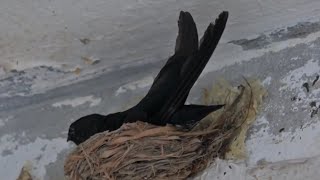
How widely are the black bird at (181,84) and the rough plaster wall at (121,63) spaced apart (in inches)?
3.6

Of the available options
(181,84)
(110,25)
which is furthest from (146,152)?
(110,25)

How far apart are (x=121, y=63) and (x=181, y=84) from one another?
25cm

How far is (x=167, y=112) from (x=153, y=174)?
125mm

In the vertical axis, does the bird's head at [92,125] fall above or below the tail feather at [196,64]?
below

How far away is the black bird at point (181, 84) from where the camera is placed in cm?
141

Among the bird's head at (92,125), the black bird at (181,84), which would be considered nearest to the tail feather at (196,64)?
the black bird at (181,84)

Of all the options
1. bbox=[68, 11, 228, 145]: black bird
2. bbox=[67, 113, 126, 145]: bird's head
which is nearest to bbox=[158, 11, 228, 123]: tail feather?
bbox=[68, 11, 228, 145]: black bird

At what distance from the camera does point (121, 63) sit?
1640 millimetres

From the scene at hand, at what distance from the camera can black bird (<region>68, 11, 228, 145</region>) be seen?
141 cm

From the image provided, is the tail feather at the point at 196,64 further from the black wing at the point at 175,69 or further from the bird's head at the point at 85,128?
the bird's head at the point at 85,128

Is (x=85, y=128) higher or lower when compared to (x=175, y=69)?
lower

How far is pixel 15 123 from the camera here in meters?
1.72

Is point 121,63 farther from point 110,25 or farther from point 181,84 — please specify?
point 181,84

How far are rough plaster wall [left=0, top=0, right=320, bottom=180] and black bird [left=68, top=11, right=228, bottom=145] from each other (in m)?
0.09
